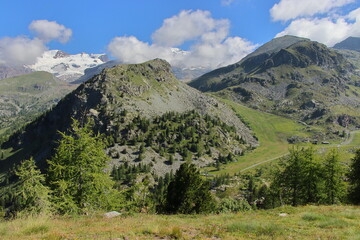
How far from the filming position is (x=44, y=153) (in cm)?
19438

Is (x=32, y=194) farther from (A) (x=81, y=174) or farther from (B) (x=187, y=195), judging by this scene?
(B) (x=187, y=195)

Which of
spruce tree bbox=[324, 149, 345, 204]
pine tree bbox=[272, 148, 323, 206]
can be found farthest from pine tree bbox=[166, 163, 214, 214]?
spruce tree bbox=[324, 149, 345, 204]

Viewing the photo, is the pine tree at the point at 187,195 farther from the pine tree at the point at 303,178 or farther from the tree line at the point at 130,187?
the pine tree at the point at 303,178

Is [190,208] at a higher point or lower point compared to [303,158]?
lower

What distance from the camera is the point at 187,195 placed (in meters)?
48.2

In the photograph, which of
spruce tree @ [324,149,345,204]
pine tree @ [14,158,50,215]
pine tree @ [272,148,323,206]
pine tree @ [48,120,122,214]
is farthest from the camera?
pine tree @ [272,148,323,206]

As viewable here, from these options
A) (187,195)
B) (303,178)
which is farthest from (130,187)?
(303,178)

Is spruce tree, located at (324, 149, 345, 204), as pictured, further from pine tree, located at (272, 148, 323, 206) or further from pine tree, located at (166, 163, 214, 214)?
pine tree, located at (166, 163, 214, 214)

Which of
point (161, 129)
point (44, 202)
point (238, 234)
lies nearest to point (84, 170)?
point (44, 202)

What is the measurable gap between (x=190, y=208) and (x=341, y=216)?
32.0m

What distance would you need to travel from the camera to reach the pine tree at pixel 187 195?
1880 inches

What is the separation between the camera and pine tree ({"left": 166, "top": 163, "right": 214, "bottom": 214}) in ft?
157

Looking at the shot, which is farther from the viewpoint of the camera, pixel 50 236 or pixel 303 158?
pixel 303 158

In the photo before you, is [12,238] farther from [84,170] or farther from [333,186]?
[333,186]
